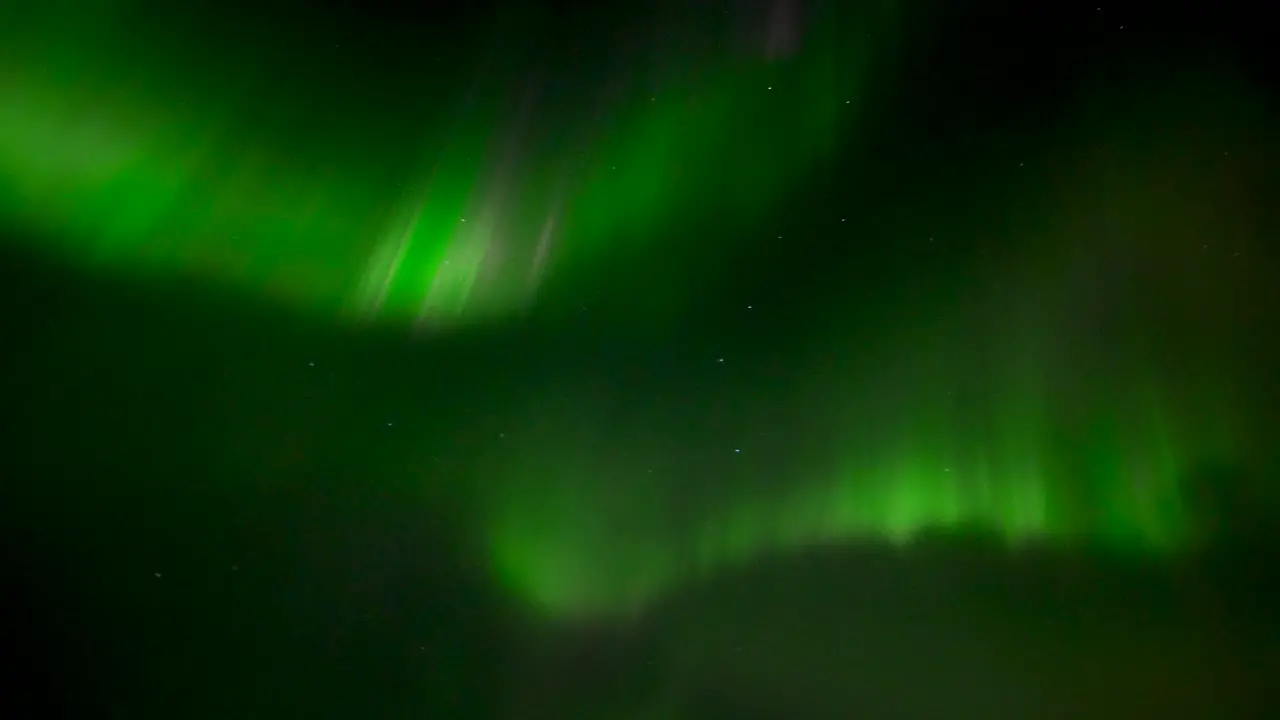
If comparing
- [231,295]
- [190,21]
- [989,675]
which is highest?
[190,21]

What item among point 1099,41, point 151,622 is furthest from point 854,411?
point 151,622

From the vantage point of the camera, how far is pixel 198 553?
404 mm

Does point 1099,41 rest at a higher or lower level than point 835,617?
higher

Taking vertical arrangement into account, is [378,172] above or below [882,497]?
above

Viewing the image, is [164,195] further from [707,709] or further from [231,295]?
[707,709]

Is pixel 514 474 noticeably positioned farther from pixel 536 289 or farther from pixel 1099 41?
pixel 1099 41

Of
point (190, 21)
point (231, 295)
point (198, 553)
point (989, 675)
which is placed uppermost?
point (190, 21)

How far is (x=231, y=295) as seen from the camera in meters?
0.42

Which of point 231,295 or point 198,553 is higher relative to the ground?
point 231,295

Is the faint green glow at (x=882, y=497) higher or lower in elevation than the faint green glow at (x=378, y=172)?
lower

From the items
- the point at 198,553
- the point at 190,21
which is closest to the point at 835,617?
A: the point at 198,553

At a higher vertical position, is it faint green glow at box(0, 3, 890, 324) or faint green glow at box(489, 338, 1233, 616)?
faint green glow at box(0, 3, 890, 324)

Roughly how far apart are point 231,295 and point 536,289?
0.16 metres

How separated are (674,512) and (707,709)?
0.34 ft
